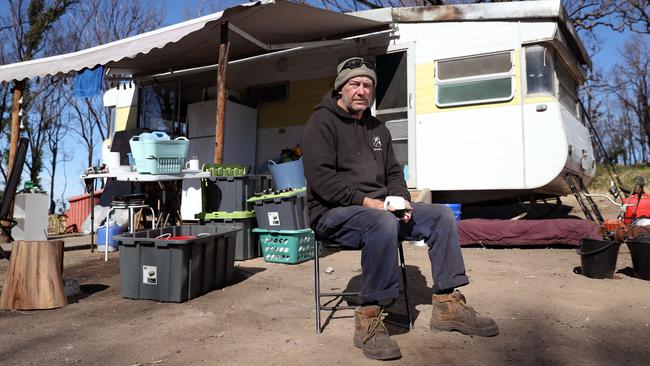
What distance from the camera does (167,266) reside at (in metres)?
3.24

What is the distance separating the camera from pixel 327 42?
6777mm

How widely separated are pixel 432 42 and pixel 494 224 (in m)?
2.71

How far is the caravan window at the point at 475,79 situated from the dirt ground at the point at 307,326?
9.02ft

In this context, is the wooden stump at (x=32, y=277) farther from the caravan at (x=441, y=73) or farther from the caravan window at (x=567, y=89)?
the caravan window at (x=567, y=89)

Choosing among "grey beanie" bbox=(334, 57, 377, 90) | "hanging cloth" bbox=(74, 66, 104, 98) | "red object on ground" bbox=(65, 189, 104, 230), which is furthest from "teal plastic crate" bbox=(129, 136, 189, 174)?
"red object on ground" bbox=(65, 189, 104, 230)

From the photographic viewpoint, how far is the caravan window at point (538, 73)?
5.84 m

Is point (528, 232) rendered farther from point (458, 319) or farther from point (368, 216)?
point (368, 216)

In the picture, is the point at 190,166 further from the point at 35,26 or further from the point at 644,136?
the point at 644,136

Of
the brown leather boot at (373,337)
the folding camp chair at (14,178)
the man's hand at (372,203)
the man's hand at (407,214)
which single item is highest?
the folding camp chair at (14,178)

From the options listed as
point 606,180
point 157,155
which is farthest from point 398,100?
point 606,180

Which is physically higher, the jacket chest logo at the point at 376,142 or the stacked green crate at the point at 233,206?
the jacket chest logo at the point at 376,142

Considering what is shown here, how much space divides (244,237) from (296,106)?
11.4 feet

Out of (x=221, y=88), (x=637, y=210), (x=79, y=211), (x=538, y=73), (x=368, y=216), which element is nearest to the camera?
(x=368, y=216)

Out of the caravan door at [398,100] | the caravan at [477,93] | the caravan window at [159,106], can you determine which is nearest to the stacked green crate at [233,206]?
the caravan door at [398,100]
